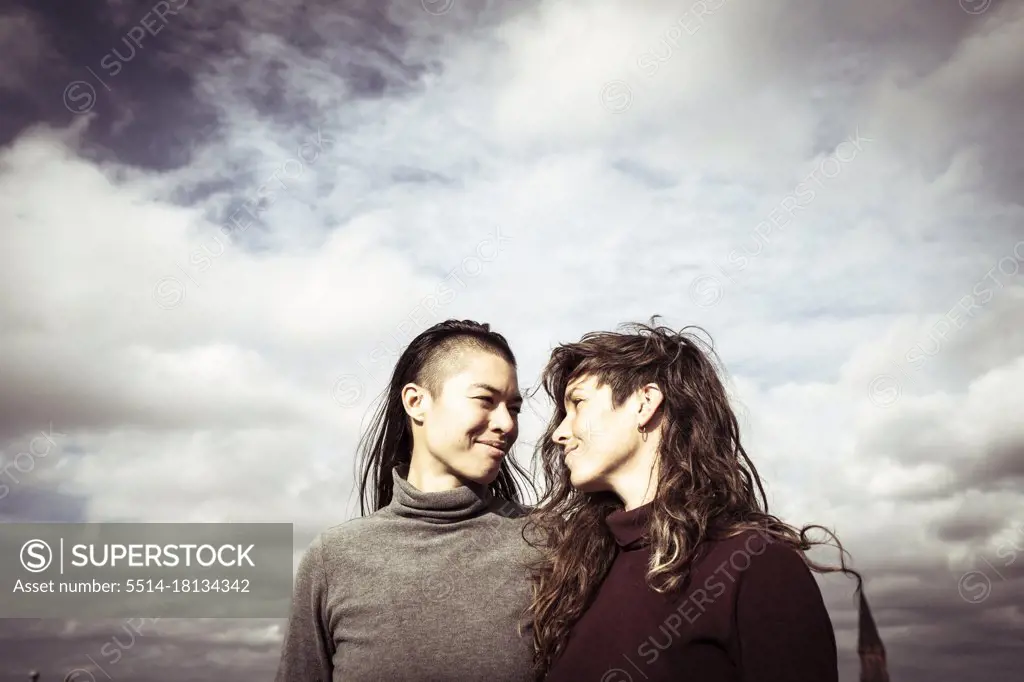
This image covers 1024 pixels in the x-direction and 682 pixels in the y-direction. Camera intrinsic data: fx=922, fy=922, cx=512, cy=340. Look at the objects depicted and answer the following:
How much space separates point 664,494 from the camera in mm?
3799

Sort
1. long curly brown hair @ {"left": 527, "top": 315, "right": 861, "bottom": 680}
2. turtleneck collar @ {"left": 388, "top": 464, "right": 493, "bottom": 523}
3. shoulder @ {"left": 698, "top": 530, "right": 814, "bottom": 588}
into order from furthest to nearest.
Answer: turtleneck collar @ {"left": 388, "top": 464, "right": 493, "bottom": 523} → long curly brown hair @ {"left": 527, "top": 315, "right": 861, "bottom": 680} → shoulder @ {"left": 698, "top": 530, "right": 814, "bottom": 588}

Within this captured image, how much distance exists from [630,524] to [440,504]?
1.19 metres

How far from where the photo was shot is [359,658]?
14.3ft

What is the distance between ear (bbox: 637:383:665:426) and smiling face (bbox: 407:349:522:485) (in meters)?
0.94

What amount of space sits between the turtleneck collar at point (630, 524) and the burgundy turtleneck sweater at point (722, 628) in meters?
0.16

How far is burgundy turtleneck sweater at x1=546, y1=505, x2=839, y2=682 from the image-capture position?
120 inches

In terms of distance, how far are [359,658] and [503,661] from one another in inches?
27.2

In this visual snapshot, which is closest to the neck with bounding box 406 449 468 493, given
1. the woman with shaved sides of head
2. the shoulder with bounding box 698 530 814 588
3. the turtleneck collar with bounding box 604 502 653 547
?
the woman with shaved sides of head

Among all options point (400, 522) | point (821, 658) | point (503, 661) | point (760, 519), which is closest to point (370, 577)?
point (400, 522)

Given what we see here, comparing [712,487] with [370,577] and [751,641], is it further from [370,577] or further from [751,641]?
[370,577]

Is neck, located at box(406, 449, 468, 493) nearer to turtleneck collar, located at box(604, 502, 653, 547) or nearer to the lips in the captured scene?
the lips

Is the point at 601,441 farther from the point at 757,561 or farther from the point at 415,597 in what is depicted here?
the point at 415,597

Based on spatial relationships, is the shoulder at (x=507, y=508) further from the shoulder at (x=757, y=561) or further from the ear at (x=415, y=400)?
the shoulder at (x=757, y=561)

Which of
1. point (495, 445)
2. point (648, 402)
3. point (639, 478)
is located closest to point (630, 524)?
point (639, 478)
